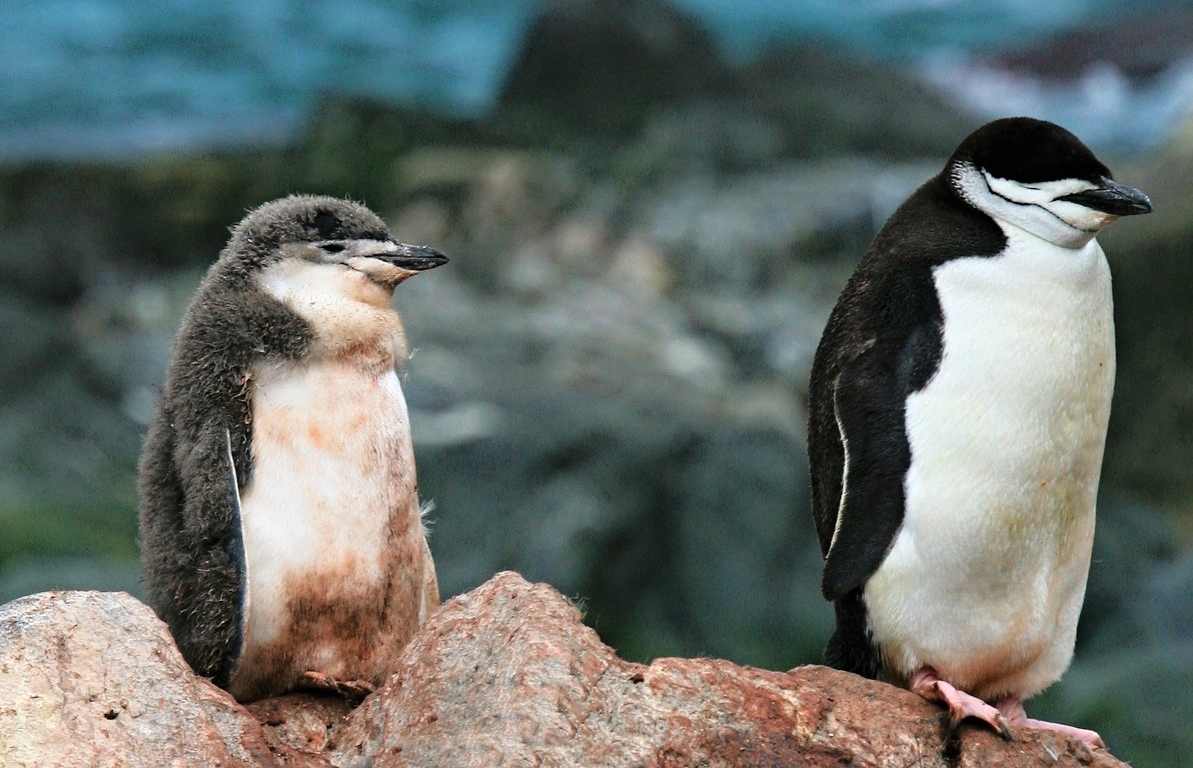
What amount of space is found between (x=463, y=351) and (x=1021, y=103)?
3829 millimetres

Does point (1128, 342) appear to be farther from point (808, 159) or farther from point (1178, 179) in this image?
point (808, 159)

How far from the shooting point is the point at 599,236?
30.5 ft

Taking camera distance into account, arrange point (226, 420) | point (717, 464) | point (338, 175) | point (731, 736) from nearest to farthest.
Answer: point (731, 736) → point (226, 420) → point (717, 464) → point (338, 175)

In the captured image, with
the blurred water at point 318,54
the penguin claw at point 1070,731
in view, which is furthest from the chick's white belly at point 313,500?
the blurred water at point 318,54

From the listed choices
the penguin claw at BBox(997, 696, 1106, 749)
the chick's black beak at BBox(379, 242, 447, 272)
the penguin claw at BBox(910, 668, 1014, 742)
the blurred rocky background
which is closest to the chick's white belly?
the chick's black beak at BBox(379, 242, 447, 272)

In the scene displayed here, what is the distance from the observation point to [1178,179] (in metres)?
9.04

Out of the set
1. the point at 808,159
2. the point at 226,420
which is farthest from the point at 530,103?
the point at 226,420

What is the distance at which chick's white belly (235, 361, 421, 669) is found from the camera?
2760 millimetres

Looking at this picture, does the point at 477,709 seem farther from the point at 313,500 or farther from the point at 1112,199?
the point at 1112,199

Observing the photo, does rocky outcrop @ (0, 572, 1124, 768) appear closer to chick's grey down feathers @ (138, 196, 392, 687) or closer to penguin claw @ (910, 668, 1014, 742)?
penguin claw @ (910, 668, 1014, 742)

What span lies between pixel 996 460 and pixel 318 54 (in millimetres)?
7556

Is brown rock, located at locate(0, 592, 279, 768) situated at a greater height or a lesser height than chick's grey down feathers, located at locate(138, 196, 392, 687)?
lesser

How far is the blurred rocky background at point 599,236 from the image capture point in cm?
831

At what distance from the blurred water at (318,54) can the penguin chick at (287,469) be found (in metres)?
6.59
